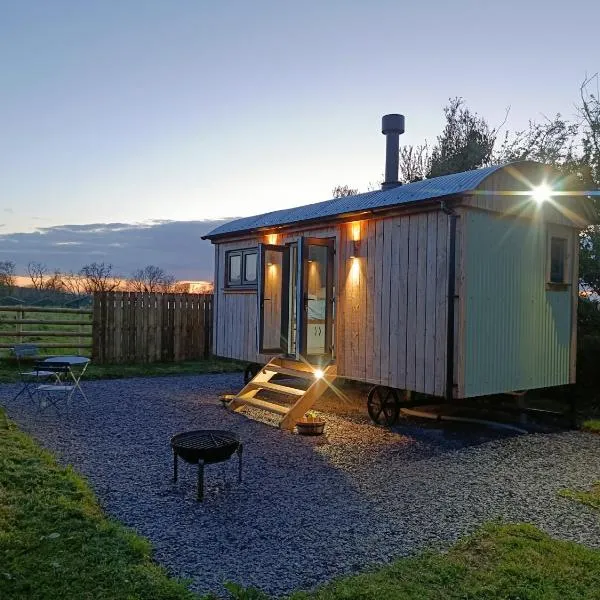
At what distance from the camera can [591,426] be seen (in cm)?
741

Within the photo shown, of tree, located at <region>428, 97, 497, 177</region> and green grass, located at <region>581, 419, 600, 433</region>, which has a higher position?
tree, located at <region>428, 97, 497, 177</region>

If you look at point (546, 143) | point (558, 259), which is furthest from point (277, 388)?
point (546, 143)

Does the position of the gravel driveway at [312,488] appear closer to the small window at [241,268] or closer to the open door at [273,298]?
the open door at [273,298]

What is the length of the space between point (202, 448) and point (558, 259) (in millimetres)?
6090

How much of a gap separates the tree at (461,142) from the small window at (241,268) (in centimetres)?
756

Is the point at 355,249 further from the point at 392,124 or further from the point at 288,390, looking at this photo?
the point at 392,124

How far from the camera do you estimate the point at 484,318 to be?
21.6 feet

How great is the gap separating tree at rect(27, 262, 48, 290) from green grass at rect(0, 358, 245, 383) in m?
20.6

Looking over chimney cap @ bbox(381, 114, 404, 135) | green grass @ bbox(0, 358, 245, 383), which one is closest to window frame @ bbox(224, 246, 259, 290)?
green grass @ bbox(0, 358, 245, 383)

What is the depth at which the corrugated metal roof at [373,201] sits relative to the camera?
644 centimetres

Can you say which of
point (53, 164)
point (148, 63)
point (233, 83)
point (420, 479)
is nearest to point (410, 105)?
point (233, 83)

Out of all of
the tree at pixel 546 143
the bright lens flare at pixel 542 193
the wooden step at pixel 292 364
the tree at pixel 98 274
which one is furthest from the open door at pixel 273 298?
the tree at pixel 98 274

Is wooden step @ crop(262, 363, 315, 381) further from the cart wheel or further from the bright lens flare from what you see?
the bright lens flare

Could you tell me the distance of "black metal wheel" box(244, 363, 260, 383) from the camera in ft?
34.0
